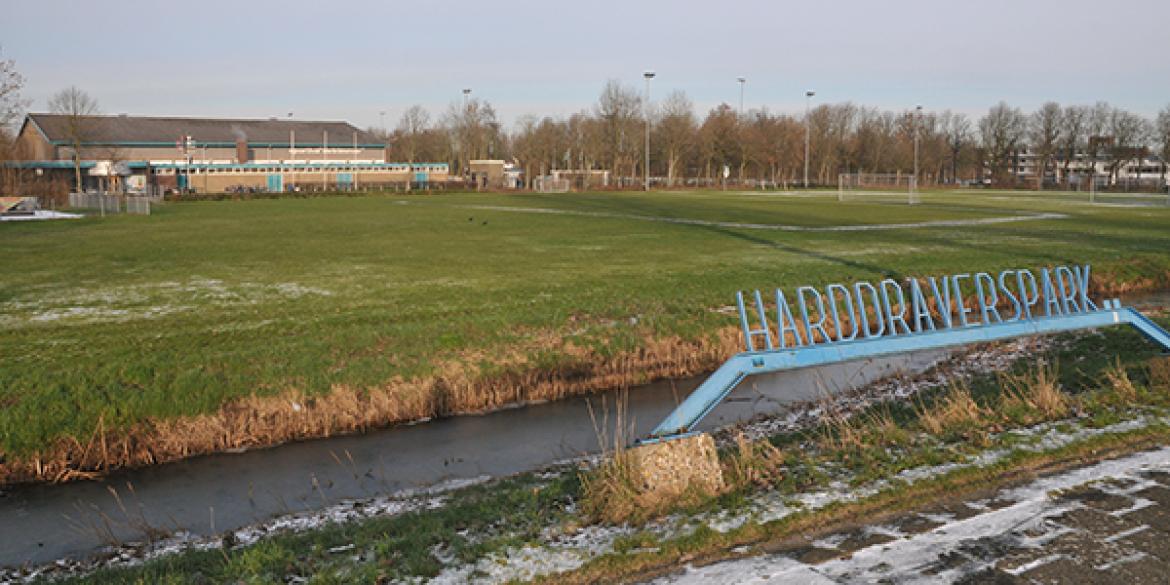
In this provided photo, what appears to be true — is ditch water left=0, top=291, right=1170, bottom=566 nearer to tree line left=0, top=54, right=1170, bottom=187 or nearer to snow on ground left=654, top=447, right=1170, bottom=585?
snow on ground left=654, top=447, right=1170, bottom=585

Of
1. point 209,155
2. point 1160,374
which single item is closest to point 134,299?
point 1160,374

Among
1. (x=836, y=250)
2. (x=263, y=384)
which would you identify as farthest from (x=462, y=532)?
(x=836, y=250)

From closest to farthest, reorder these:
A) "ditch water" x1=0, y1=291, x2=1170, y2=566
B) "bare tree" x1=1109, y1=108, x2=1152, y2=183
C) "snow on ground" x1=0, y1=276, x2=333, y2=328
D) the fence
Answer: "ditch water" x1=0, y1=291, x2=1170, y2=566, "snow on ground" x1=0, y1=276, x2=333, y2=328, the fence, "bare tree" x1=1109, y1=108, x2=1152, y2=183

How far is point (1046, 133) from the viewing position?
116250mm

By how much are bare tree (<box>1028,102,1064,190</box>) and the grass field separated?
85827 millimetres

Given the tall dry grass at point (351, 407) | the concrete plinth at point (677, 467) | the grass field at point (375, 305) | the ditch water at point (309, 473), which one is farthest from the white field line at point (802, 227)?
the concrete plinth at point (677, 467)

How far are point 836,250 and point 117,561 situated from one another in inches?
977

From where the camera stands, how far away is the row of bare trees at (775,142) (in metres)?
104

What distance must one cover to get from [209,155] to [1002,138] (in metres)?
100.0

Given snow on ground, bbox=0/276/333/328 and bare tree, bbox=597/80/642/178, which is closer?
snow on ground, bbox=0/276/333/328

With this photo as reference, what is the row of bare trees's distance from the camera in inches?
4099

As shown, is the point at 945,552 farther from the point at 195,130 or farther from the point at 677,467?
the point at 195,130

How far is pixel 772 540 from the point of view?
6.48 m

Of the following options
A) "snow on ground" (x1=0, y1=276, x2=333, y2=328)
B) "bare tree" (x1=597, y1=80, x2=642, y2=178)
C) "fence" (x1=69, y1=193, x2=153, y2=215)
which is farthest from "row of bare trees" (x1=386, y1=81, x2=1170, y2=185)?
"snow on ground" (x1=0, y1=276, x2=333, y2=328)
